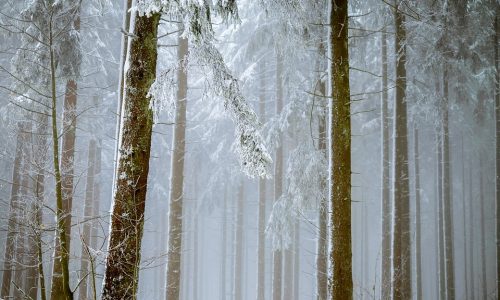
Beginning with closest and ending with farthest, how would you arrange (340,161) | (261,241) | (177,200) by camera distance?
(340,161)
(177,200)
(261,241)

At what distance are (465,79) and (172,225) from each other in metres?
13.1

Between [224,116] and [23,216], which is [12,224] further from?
[224,116]

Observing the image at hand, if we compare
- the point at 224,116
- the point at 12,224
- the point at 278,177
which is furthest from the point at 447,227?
the point at 12,224

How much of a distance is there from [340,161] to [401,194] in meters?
5.66

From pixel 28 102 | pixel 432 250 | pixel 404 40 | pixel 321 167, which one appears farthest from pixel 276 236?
pixel 432 250

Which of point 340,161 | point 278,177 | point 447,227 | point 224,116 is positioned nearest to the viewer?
point 340,161

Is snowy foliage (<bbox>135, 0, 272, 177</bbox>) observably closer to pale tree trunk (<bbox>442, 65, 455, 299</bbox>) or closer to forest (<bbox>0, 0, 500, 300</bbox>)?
forest (<bbox>0, 0, 500, 300</bbox>)

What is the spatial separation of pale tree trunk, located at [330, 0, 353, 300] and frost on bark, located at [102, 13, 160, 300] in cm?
281

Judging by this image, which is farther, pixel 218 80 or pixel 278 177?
pixel 278 177

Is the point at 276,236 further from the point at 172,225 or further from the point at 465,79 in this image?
the point at 465,79

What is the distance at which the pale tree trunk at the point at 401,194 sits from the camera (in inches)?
406

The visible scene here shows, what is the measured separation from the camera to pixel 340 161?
6.21 meters

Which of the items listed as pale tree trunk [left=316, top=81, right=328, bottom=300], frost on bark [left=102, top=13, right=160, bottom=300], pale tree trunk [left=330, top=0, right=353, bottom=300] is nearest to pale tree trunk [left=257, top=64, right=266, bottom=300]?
pale tree trunk [left=316, top=81, right=328, bottom=300]

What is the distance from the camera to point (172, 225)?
34.2 feet
